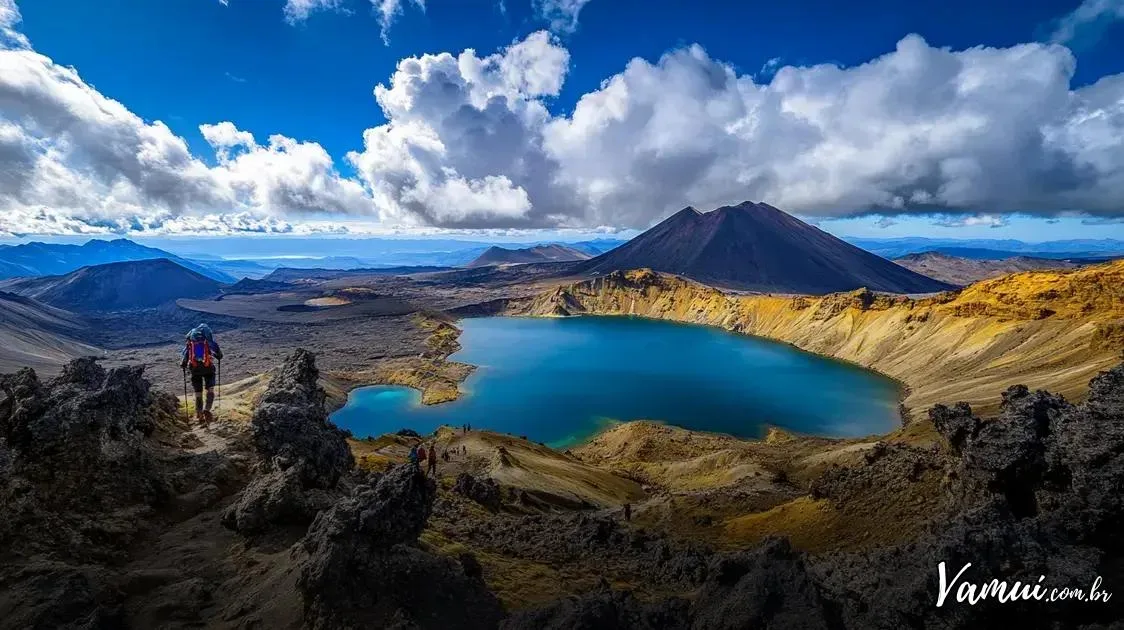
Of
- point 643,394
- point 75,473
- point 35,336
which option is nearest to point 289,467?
point 75,473

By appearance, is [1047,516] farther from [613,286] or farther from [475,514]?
[613,286]

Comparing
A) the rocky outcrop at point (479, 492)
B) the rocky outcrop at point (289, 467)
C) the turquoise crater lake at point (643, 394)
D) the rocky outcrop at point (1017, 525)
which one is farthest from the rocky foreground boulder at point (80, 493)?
the turquoise crater lake at point (643, 394)

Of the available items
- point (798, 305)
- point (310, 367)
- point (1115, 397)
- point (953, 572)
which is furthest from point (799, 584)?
point (798, 305)

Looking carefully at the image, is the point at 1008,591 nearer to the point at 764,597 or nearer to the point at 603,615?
the point at 764,597

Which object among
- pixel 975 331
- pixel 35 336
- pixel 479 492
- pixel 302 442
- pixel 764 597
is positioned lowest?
pixel 35 336

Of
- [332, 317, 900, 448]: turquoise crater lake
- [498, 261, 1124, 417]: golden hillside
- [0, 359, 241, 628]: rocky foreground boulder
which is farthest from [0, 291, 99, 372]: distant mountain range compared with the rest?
[498, 261, 1124, 417]: golden hillside

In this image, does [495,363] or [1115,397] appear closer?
[1115,397]
